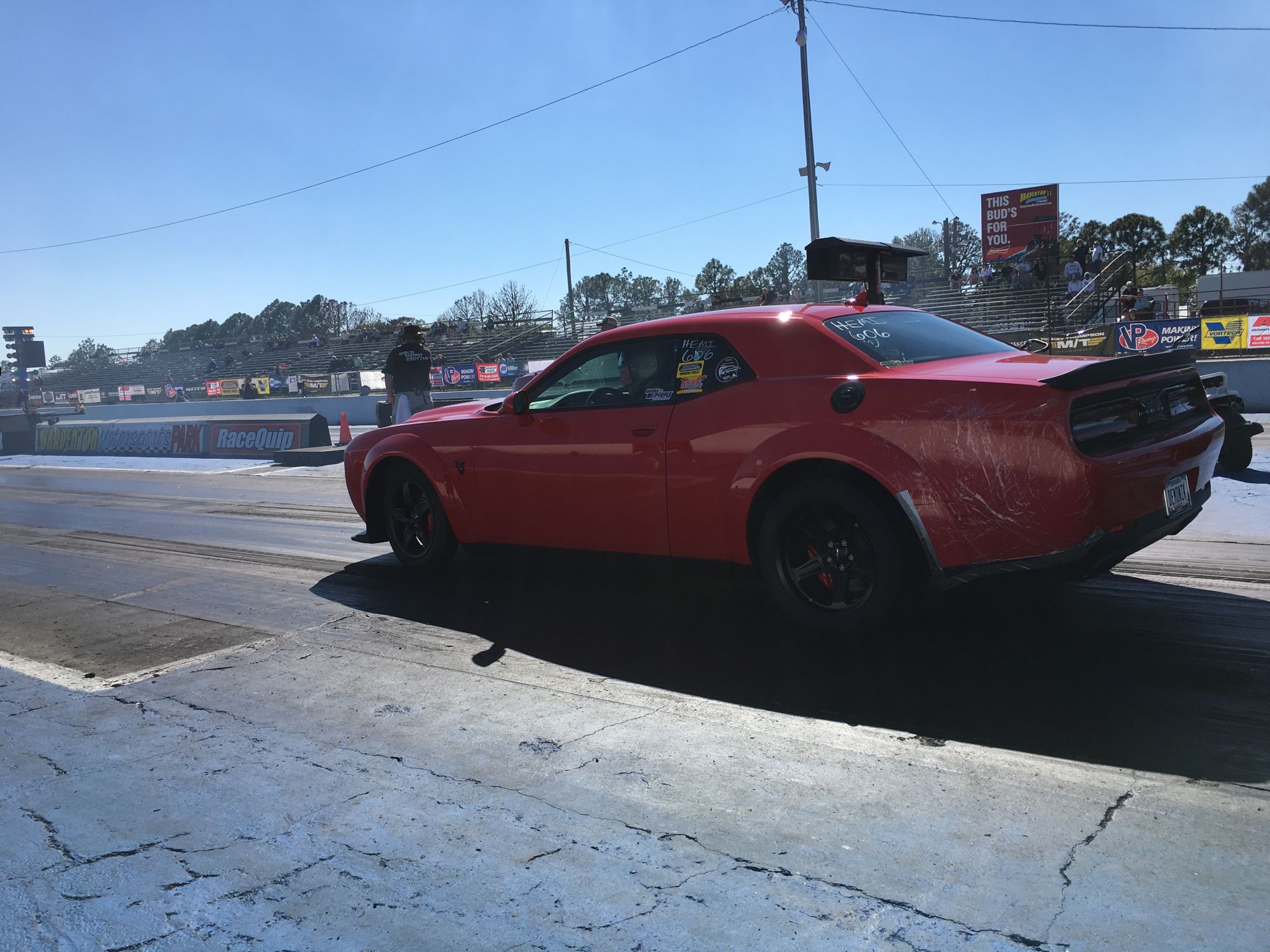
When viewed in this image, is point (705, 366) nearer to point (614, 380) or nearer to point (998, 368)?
point (614, 380)

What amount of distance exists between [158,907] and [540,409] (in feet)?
10.9

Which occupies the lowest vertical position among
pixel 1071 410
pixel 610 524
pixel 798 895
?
pixel 798 895

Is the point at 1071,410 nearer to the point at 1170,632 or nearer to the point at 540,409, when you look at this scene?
the point at 1170,632

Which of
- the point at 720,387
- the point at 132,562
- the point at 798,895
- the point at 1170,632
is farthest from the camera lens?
the point at 132,562

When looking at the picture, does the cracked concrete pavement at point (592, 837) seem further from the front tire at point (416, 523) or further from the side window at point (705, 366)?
the front tire at point (416, 523)

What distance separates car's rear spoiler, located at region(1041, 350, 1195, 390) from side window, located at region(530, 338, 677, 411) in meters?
1.82

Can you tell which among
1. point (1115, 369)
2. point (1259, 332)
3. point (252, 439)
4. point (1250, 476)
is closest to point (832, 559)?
point (1115, 369)

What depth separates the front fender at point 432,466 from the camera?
226 inches

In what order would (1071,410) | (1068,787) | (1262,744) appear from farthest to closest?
(1071,410) < (1262,744) < (1068,787)

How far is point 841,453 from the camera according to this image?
400 cm

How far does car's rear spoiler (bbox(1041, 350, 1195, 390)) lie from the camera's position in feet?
11.9

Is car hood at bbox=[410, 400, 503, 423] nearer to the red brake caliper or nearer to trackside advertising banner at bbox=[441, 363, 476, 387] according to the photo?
the red brake caliper

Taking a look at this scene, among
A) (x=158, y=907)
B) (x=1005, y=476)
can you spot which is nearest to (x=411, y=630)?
(x=158, y=907)

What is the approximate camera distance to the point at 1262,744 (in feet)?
9.80
